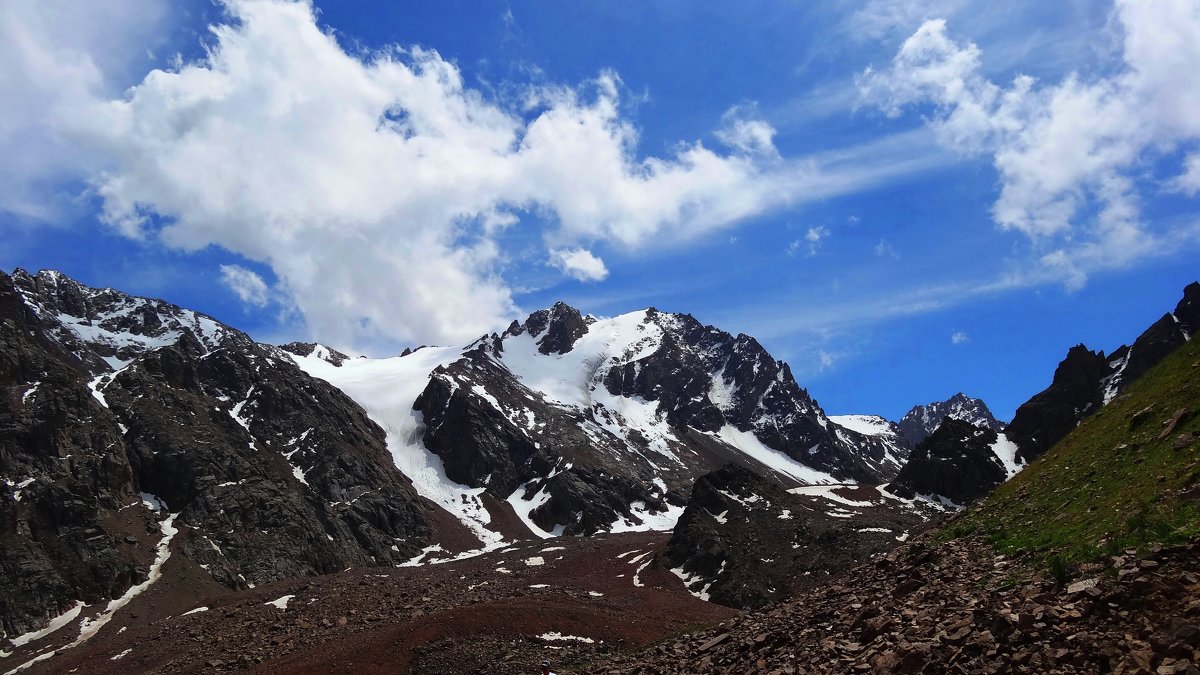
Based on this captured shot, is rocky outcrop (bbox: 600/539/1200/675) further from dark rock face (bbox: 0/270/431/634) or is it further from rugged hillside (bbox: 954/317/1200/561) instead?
dark rock face (bbox: 0/270/431/634)

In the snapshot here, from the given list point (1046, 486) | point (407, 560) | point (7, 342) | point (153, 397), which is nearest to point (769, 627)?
point (1046, 486)

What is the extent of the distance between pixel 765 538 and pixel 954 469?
7567 centimetres

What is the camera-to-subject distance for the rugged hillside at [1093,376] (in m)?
180

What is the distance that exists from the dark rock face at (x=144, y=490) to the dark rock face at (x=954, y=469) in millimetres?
118602

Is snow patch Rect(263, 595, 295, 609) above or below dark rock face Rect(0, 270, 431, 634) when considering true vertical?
below

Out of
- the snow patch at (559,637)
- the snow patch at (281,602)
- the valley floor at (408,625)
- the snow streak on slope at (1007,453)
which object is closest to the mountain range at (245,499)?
the snow streak on slope at (1007,453)

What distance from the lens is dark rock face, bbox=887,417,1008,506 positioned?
15725 centimetres

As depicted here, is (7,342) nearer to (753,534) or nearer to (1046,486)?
(753,534)

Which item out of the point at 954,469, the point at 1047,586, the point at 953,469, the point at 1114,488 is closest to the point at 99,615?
the point at 1047,586

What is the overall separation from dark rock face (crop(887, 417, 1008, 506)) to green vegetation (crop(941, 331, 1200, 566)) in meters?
134

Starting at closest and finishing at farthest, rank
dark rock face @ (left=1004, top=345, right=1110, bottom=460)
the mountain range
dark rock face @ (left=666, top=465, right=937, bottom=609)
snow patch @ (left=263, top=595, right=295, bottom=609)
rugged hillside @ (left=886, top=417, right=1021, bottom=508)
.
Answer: snow patch @ (left=263, top=595, right=295, bottom=609) < dark rock face @ (left=666, top=465, right=937, bottom=609) < the mountain range < rugged hillside @ (left=886, top=417, right=1021, bottom=508) < dark rock face @ (left=1004, top=345, right=1110, bottom=460)

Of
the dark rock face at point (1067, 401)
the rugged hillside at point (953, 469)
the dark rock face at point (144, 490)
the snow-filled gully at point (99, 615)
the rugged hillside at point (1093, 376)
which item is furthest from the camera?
the dark rock face at point (1067, 401)

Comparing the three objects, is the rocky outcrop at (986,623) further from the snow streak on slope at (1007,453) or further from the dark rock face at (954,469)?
the snow streak on slope at (1007,453)

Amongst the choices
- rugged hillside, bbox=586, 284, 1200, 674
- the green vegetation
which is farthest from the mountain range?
rugged hillside, bbox=586, 284, 1200, 674
